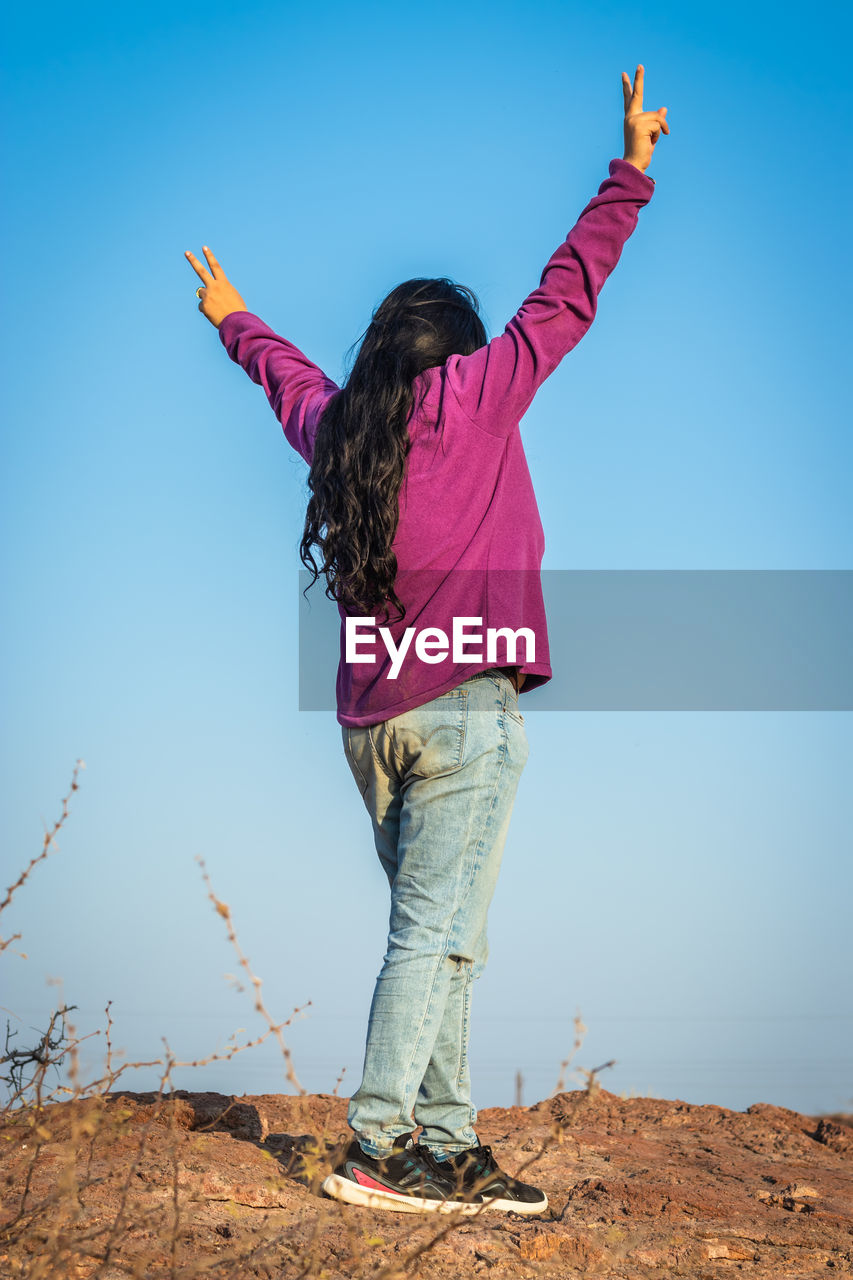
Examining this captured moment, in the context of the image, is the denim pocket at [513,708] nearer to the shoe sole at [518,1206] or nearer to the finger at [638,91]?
the shoe sole at [518,1206]

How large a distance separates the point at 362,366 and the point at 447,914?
50.5 inches

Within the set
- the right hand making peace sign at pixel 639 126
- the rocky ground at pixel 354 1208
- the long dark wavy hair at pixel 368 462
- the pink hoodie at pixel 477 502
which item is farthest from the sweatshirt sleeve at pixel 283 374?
the rocky ground at pixel 354 1208

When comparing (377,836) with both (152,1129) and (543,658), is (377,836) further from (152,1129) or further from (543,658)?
(152,1129)

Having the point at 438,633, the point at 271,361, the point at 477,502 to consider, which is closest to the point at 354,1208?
the point at 438,633

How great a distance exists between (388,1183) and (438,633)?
1.19m

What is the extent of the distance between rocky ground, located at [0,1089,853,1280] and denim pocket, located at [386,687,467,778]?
741 mm

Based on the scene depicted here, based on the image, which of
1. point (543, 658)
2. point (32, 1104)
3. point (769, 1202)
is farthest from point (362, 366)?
point (769, 1202)

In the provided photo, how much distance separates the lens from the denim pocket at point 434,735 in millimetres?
2471

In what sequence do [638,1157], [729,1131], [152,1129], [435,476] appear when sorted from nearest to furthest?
[435,476] < [152,1129] < [638,1157] < [729,1131]

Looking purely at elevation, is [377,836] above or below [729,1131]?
above

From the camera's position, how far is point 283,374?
3012mm

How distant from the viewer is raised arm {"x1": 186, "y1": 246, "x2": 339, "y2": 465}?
292 centimetres

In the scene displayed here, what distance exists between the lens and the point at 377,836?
8.93 ft

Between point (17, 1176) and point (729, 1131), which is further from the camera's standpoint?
point (729, 1131)
